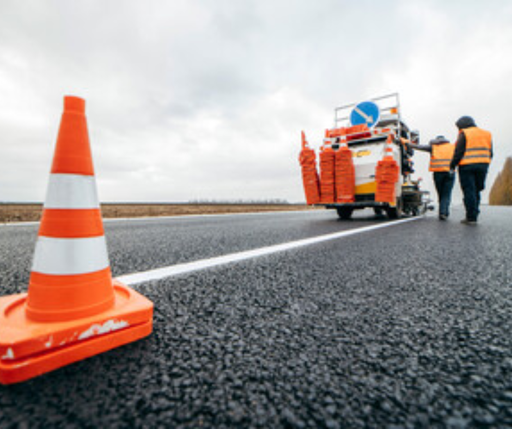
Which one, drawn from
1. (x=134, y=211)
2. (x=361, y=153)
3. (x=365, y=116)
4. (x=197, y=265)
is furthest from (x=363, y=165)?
(x=134, y=211)

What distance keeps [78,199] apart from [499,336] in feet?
5.37

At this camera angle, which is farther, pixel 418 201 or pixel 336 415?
pixel 418 201

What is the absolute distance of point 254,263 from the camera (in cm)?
208

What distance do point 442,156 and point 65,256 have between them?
324 inches

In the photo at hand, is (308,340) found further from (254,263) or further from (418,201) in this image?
(418,201)

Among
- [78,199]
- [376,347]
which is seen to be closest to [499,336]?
[376,347]

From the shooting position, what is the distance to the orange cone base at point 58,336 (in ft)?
2.43

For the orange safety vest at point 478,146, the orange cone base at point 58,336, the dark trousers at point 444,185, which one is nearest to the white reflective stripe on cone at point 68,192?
the orange cone base at point 58,336

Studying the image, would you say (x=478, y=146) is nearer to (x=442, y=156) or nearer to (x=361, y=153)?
(x=442, y=156)

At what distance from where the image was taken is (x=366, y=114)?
764 centimetres

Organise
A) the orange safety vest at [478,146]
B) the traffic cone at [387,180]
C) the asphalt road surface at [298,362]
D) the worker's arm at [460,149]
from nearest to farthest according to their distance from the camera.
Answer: the asphalt road surface at [298,362] < the orange safety vest at [478,146] < the worker's arm at [460,149] < the traffic cone at [387,180]

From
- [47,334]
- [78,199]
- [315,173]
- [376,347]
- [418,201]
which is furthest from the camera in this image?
[418,201]

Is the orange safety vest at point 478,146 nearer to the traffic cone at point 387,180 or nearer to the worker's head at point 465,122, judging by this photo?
the worker's head at point 465,122

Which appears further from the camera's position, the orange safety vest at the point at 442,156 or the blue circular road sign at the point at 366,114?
the blue circular road sign at the point at 366,114
